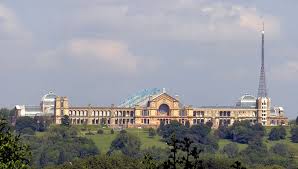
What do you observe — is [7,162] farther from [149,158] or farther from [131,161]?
[131,161]

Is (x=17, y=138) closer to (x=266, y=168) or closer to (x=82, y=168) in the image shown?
(x=82, y=168)

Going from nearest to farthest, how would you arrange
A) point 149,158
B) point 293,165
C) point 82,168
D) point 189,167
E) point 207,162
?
point 189,167
point 149,158
point 82,168
point 207,162
point 293,165

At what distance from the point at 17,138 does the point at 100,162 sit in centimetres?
7965

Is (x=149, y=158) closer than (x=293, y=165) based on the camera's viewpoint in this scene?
Yes

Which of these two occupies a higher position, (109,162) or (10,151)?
(10,151)

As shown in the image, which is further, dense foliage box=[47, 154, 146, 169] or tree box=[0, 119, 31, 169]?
dense foliage box=[47, 154, 146, 169]

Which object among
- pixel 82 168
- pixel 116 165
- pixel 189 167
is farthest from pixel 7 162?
pixel 116 165

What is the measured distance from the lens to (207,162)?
161875 mm

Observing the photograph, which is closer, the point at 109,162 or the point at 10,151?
the point at 10,151

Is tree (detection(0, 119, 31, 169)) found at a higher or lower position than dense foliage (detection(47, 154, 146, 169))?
higher

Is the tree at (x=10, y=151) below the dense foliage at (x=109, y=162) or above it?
above

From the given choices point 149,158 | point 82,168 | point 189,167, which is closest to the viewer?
point 189,167

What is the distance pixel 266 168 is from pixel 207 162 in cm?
1017

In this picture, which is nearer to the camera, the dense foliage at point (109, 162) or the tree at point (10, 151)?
the tree at point (10, 151)
